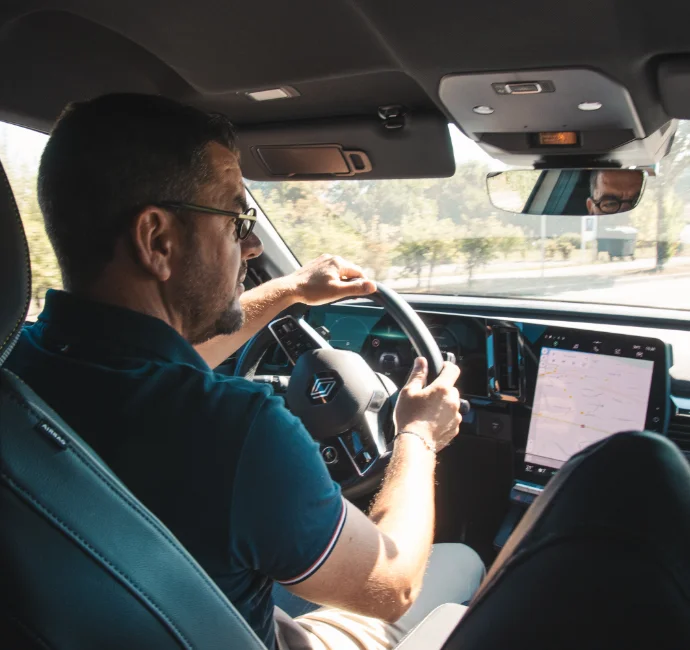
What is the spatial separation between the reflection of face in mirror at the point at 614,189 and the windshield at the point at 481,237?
0.20 meters

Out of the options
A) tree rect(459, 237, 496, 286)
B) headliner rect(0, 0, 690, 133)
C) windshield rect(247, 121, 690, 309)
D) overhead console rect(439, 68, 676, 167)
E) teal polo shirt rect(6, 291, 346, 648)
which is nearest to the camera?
teal polo shirt rect(6, 291, 346, 648)

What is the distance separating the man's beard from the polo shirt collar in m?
0.18

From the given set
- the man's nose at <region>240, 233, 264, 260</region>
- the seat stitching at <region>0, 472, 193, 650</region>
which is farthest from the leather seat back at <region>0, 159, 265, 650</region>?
the man's nose at <region>240, 233, 264, 260</region>

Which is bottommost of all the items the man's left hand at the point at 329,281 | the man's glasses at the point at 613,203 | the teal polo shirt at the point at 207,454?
the man's left hand at the point at 329,281

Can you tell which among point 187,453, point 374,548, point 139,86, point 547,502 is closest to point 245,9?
point 139,86

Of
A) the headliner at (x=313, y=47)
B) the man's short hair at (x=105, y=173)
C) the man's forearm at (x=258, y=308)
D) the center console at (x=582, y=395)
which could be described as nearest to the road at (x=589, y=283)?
the center console at (x=582, y=395)

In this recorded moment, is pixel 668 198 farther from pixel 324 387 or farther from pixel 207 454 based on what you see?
pixel 207 454

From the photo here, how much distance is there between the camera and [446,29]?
190 centimetres

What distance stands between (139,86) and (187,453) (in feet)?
6.58

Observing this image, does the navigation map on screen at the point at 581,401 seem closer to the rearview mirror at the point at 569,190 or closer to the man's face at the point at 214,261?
the rearview mirror at the point at 569,190

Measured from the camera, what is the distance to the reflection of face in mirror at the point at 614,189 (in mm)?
2500

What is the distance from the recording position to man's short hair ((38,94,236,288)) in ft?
5.00

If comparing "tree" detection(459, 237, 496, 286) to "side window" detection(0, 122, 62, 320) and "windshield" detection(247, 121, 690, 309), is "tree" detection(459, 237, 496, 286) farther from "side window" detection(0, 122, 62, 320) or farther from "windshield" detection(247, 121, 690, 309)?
"side window" detection(0, 122, 62, 320)

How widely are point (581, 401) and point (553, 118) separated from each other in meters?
1.06
